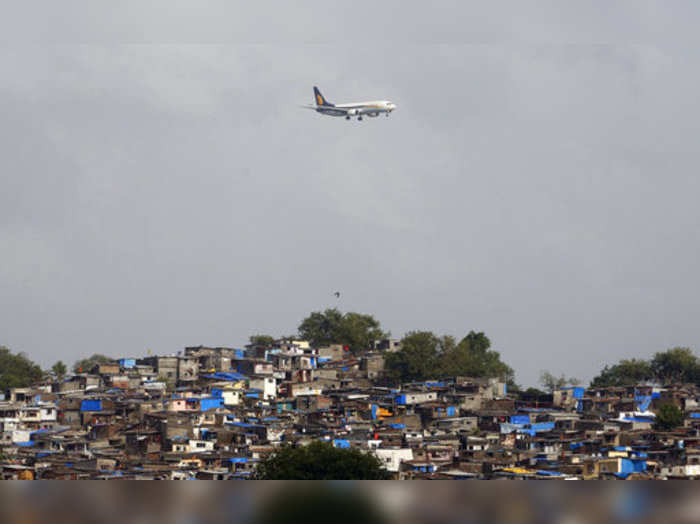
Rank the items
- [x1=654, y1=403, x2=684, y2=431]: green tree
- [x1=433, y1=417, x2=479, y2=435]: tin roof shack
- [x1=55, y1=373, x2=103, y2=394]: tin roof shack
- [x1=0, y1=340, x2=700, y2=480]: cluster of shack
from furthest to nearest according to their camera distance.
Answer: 1. [x1=55, y1=373, x2=103, y2=394]: tin roof shack
2. [x1=433, y1=417, x2=479, y2=435]: tin roof shack
3. [x1=654, y1=403, x2=684, y2=431]: green tree
4. [x1=0, y1=340, x2=700, y2=480]: cluster of shack

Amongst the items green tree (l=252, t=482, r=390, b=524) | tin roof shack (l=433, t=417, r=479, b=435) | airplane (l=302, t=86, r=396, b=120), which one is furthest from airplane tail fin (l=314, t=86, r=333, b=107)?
green tree (l=252, t=482, r=390, b=524)

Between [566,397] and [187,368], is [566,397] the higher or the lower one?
the lower one

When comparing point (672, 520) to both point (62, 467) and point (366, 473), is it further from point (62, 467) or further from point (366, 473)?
point (62, 467)

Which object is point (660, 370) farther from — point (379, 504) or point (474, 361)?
point (379, 504)

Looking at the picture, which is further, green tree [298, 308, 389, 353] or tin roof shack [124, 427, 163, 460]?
green tree [298, 308, 389, 353]

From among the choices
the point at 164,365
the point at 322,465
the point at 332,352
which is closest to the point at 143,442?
the point at 322,465

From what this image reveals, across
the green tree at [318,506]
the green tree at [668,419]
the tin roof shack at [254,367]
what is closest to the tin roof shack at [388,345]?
the tin roof shack at [254,367]

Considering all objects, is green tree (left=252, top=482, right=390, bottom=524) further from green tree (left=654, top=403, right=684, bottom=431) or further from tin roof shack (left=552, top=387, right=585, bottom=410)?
tin roof shack (left=552, top=387, right=585, bottom=410)

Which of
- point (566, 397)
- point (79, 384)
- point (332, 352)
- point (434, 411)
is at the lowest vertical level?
point (434, 411)
